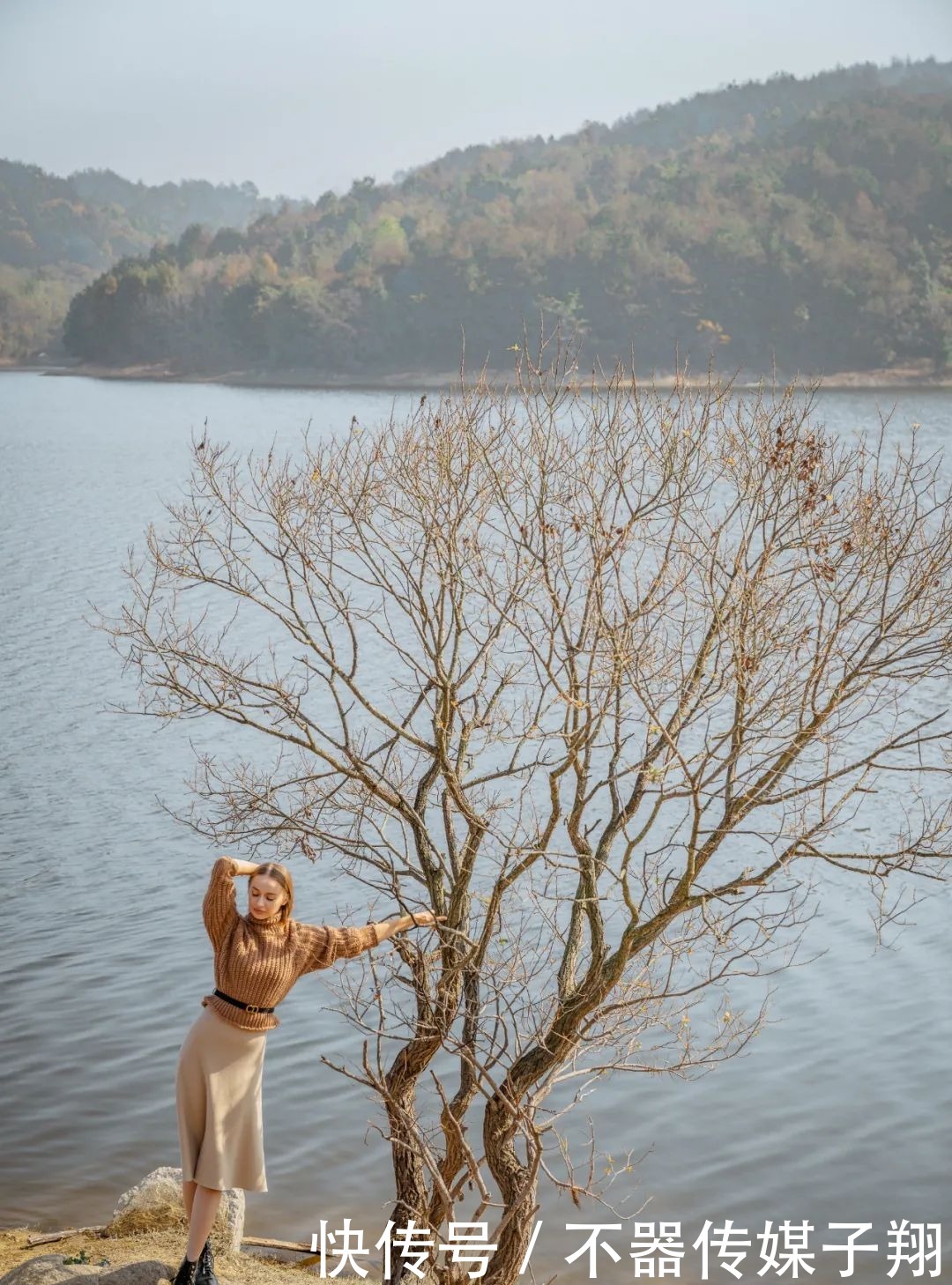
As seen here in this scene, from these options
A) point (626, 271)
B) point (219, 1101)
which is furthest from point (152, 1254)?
point (626, 271)

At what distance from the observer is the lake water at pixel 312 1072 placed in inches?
421

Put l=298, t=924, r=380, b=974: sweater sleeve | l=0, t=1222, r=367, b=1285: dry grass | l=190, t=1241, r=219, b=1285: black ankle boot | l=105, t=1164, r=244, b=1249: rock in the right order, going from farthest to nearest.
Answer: l=105, t=1164, r=244, b=1249: rock, l=0, t=1222, r=367, b=1285: dry grass, l=190, t=1241, r=219, b=1285: black ankle boot, l=298, t=924, r=380, b=974: sweater sleeve

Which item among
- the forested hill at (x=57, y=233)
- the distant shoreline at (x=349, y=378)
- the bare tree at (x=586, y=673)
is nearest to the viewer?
the bare tree at (x=586, y=673)

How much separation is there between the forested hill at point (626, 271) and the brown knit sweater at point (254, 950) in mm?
50091

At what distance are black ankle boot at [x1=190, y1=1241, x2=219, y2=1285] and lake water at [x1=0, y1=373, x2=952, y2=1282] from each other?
313cm

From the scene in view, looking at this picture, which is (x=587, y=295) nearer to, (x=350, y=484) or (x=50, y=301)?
(x=50, y=301)

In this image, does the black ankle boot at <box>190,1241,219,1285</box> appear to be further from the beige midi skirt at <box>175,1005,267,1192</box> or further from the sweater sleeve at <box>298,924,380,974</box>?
the sweater sleeve at <box>298,924,380,974</box>

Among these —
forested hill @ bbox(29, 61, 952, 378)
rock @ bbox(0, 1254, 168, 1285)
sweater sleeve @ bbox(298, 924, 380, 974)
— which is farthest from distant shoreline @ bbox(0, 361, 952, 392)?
sweater sleeve @ bbox(298, 924, 380, 974)

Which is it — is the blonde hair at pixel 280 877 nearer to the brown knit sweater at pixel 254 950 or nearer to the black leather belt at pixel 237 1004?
the brown knit sweater at pixel 254 950

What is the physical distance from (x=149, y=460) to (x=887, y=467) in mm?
24172

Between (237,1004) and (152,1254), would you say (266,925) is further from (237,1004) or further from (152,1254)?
(152,1254)

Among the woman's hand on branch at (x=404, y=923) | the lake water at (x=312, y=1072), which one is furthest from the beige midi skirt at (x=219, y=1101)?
the lake water at (x=312, y=1072)

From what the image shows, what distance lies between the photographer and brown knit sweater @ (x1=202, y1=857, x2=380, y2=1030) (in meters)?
5.58

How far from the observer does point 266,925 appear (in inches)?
223
